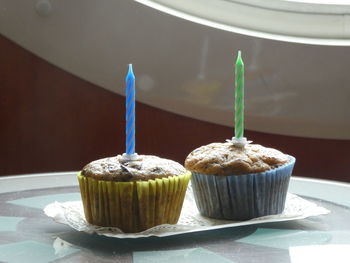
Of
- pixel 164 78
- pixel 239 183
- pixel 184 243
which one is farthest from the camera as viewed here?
pixel 164 78

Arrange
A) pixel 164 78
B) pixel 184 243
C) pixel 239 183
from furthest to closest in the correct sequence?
pixel 164 78, pixel 239 183, pixel 184 243

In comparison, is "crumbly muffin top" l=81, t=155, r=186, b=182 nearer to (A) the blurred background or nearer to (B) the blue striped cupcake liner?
(B) the blue striped cupcake liner

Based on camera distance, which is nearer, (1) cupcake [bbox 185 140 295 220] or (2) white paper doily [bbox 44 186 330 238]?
(2) white paper doily [bbox 44 186 330 238]

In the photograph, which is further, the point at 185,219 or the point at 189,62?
the point at 189,62

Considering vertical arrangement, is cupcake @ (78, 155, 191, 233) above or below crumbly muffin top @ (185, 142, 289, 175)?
below

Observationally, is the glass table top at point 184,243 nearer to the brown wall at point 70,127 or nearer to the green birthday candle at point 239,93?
the green birthday candle at point 239,93

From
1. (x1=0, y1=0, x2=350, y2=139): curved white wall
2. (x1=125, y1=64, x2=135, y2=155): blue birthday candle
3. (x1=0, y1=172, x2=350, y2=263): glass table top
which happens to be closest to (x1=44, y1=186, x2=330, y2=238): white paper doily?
(x1=0, y1=172, x2=350, y2=263): glass table top

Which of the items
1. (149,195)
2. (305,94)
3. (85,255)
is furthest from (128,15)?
(85,255)

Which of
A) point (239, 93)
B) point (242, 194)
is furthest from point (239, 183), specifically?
point (239, 93)

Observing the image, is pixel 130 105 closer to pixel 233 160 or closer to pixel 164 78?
pixel 233 160
